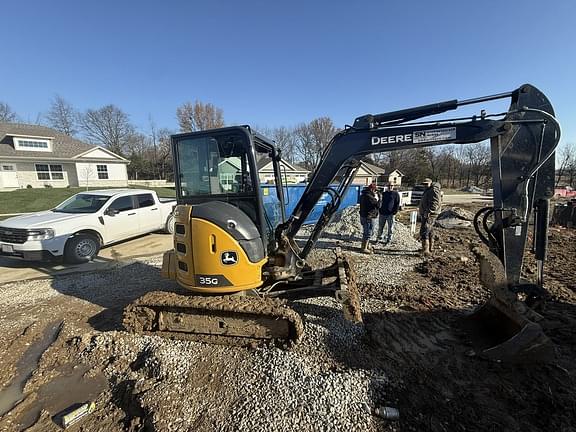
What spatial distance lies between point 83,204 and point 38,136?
84.9 ft

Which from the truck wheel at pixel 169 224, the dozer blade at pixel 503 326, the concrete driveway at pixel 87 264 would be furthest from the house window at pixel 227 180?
the truck wheel at pixel 169 224

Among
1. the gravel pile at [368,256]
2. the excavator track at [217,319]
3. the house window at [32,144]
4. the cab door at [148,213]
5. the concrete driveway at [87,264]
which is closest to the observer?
the excavator track at [217,319]

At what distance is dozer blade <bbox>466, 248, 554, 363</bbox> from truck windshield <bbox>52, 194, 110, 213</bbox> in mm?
9099

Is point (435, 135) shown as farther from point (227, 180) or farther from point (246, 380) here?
point (246, 380)

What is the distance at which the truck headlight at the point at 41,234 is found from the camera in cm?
640

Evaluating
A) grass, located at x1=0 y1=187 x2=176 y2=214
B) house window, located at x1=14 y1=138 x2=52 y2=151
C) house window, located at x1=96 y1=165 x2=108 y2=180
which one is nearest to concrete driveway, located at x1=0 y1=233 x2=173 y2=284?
grass, located at x1=0 y1=187 x2=176 y2=214

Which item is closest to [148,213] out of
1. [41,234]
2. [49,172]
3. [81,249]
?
[81,249]

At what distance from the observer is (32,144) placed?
25.5 m

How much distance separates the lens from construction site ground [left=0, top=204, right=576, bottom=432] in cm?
242

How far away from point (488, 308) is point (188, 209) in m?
4.39

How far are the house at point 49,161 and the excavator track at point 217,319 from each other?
3000 cm

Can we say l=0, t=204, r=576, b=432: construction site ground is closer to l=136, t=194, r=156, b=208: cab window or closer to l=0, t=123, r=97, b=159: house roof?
l=136, t=194, r=156, b=208: cab window

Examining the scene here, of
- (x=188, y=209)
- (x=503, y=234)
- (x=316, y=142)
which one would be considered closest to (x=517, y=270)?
(x=503, y=234)

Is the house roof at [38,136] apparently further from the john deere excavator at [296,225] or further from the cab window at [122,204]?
the john deere excavator at [296,225]
